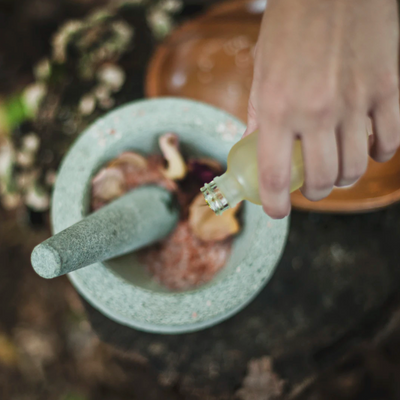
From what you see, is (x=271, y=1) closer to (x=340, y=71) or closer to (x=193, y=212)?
(x=340, y=71)

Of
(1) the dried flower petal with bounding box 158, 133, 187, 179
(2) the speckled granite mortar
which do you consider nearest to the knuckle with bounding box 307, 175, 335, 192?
(2) the speckled granite mortar

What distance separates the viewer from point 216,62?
879 millimetres

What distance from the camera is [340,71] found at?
0.36 metres

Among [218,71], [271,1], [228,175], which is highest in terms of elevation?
[271,1]

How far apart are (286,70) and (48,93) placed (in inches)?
27.4

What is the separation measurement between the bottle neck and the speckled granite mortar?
0.15 m

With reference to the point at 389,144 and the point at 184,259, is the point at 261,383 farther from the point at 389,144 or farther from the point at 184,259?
the point at 389,144

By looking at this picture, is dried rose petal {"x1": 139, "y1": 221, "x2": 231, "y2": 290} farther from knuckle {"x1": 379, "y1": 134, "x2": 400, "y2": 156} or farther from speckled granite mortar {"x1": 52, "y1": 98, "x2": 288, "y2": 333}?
knuckle {"x1": 379, "y1": 134, "x2": 400, "y2": 156}

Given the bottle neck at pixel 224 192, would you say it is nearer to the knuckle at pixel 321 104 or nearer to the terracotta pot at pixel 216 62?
the knuckle at pixel 321 104

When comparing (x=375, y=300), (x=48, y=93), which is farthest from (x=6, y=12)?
(x=375, y=300)

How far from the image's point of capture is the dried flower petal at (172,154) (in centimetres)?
60

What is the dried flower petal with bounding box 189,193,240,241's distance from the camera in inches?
23.5

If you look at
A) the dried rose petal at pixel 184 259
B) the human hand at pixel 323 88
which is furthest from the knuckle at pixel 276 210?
the dried rose petal at pixel 184 259

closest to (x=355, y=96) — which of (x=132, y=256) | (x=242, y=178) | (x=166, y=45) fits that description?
(x=242, y=178)
